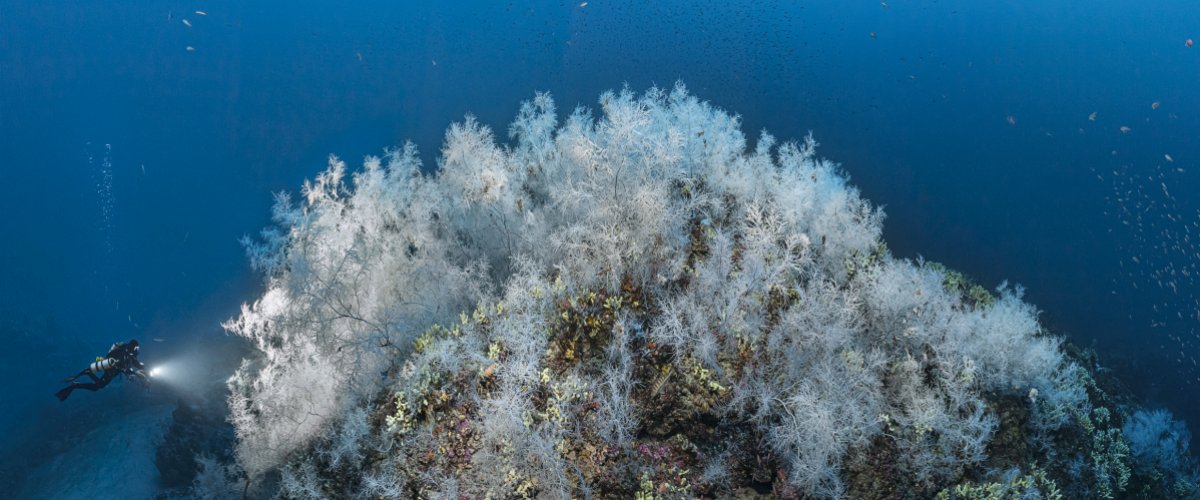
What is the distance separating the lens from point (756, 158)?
47.8ft

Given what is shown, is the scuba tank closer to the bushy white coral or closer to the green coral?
the bushy white coral

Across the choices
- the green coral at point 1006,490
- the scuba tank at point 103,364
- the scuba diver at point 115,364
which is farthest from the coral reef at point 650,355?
the scuba diver at point 115,364

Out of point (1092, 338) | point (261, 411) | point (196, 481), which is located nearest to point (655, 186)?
point (261, 411)

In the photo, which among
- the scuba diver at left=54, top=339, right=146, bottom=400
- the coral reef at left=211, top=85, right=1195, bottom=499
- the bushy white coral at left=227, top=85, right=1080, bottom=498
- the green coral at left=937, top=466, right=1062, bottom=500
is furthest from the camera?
the scuba diver at left=54, top=339, right=146, bottom=400

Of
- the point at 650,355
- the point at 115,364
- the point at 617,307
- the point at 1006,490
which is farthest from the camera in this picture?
the point at 115,364

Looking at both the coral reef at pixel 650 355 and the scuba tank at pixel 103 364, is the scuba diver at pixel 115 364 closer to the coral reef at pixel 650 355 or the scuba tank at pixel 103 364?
the scuba tank at pixel 103 364

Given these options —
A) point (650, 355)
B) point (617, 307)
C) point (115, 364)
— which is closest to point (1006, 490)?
point (650, 355)

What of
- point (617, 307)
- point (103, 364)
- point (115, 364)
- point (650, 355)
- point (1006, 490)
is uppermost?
point (115, 364)

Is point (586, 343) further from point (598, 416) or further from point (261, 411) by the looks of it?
point (261, 411)

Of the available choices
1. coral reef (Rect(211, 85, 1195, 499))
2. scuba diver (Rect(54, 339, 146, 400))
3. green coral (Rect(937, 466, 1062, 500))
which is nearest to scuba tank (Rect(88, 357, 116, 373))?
scuba diver (Rect(54, 339, 146, 400))

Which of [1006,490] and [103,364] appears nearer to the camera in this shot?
[1006,490]

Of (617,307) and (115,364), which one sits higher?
(115,364)

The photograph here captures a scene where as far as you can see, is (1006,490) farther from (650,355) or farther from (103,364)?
(103,364)

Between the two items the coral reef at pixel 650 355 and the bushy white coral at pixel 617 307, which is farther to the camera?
the bushy white coral at pixel 617 307
